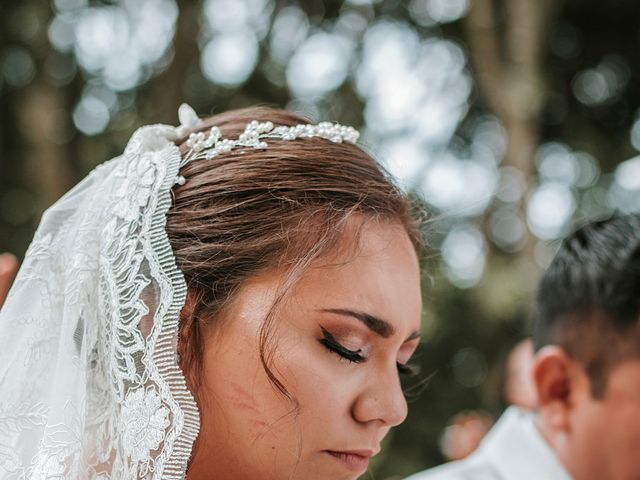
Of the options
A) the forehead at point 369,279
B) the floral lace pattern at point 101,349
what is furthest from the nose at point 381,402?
Result: the floral lace pattern at point 101,349

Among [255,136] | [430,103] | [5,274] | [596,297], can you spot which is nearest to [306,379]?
[255,136]

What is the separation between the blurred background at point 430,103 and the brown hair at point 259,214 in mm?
3772

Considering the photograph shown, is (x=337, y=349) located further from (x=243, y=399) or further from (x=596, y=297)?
(x=596, y=297)

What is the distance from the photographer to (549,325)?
296 cm

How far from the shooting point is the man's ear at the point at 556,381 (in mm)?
2799

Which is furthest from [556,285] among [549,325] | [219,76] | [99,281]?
[219,76]

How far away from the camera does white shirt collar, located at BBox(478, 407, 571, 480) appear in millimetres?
2879

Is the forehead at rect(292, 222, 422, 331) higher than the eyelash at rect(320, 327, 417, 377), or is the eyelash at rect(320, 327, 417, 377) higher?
the forehead at rect(292, 222, 422, 331)

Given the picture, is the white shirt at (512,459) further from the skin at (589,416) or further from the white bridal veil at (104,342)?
the white bridal veil at (104,342)

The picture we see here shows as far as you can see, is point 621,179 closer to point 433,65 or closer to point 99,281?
point 433,65

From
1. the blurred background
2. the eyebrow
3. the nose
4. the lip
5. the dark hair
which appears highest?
the eyebrow

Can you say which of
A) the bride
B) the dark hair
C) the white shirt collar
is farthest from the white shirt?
the bride

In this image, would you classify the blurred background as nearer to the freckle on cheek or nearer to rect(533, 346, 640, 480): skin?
rect(533, 346, 640, 480): skin

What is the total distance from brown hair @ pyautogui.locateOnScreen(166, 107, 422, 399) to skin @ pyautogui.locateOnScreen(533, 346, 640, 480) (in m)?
1.02
